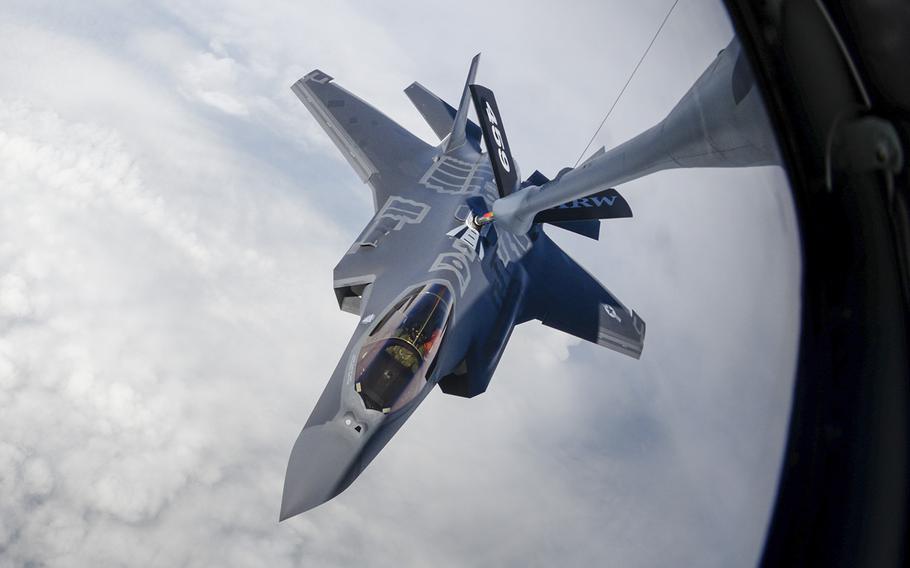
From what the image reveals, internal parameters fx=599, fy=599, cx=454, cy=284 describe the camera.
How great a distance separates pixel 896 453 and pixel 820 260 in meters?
0.35

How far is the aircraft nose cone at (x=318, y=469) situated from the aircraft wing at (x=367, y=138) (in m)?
4.24

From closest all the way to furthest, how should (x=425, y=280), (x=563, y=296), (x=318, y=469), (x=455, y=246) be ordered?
(x=318, y=469)
(x=425, y=280)
(x=455, y=246)
(x=563, y=296)

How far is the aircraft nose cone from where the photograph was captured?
15.6 ft

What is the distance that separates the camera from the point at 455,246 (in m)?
6.94

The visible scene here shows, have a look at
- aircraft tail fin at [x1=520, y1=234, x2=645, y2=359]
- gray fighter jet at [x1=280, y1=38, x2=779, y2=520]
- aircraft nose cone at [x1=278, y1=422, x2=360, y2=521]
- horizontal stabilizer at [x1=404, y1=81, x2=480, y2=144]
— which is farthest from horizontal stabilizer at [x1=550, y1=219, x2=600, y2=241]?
horizontal stabilizer at [x1=404, y1=81, x2=480, y2=144]

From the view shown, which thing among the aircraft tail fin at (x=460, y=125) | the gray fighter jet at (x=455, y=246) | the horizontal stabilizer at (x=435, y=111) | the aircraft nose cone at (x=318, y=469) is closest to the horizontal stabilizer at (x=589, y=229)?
the gray fighter jet at (x=455, y=246)

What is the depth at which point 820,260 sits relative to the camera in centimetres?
108

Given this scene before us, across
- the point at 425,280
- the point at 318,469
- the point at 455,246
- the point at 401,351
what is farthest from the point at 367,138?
the point at 318,469

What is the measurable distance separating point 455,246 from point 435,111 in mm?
4591

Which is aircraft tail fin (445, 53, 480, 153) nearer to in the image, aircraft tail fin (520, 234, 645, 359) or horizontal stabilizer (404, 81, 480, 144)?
horizontal stabilizer (404, 81, 480, 144)

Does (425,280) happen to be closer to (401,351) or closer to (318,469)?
(401,351)

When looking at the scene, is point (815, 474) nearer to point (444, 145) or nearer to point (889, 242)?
point (889, 242)

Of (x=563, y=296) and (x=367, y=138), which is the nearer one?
(x=563, y=296)

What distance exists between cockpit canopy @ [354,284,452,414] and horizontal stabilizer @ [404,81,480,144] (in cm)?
507
